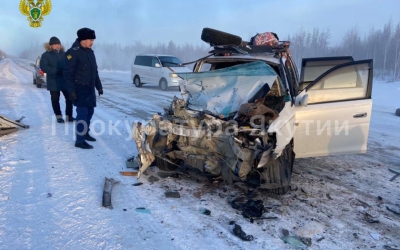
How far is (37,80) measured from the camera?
14.1 m

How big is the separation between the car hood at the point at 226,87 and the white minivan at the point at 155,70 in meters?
9.71

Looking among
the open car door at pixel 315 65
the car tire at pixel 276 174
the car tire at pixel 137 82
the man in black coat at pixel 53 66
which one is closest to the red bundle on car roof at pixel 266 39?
the open car door at pixel 315 65

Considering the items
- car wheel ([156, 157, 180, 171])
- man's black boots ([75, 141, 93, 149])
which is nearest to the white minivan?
man's black boots ([75, 141, 93, 149])

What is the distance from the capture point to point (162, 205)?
10.4ft

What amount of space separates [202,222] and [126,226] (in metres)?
0.75

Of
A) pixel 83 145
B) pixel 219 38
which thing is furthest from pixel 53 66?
pixel 219 38

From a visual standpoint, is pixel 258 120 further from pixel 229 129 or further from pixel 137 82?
pixel 137 82

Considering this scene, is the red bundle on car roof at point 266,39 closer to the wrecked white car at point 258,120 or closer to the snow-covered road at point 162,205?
the wrecked white car at point 258,120

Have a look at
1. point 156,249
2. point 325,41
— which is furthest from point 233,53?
point 325,41

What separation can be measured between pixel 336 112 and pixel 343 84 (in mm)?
472

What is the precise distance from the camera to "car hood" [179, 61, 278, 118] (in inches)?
146

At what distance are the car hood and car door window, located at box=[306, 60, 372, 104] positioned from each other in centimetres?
74

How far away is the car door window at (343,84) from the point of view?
401 centimetres

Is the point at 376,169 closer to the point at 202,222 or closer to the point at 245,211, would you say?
the point at 245,211
